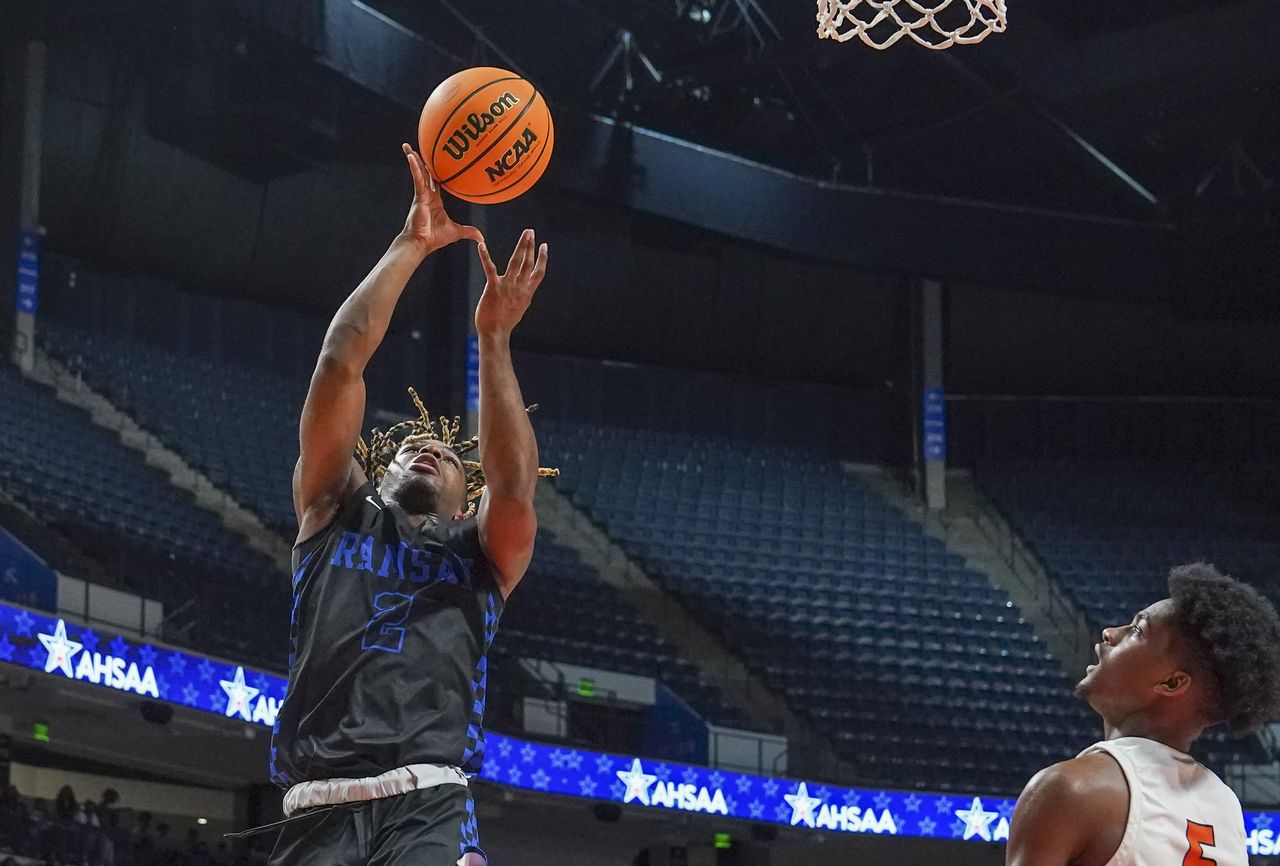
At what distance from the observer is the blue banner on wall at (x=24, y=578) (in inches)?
433

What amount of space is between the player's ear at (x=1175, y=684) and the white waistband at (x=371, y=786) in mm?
1355

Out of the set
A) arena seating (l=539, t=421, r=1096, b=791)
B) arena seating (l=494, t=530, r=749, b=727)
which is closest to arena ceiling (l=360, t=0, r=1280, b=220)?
arena seating (l=539, t=421, r=1096, b=791)

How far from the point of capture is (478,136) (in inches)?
175

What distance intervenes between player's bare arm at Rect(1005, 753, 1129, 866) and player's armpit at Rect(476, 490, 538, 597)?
48.0 inches

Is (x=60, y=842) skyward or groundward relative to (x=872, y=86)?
groundward

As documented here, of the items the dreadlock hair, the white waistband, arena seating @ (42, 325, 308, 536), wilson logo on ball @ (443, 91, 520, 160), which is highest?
arena seating @ (42, 325, 308, 536)

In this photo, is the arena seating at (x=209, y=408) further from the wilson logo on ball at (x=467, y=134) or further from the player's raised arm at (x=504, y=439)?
the player's raised arm at (x=504, y=439)

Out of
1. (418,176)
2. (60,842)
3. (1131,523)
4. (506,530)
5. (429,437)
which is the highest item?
(1131,523)

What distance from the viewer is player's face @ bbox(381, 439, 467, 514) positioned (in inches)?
145

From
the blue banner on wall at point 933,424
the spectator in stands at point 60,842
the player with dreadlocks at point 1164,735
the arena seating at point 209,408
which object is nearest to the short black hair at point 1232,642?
the player with dreadlocks at point 1164,735

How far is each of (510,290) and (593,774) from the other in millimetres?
10007

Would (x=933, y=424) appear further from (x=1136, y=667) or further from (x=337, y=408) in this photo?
(x=1136, y=667)

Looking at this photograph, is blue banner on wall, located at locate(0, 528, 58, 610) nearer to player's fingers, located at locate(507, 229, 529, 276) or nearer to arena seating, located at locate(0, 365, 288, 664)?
arena seating, located at locate(0, 365, 288, 664)

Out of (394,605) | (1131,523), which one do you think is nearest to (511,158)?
(394,605)
